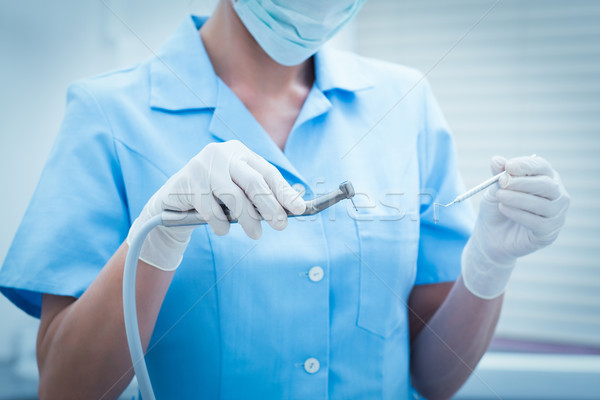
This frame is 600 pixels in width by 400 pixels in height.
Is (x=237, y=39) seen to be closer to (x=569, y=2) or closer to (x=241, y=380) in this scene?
(x=241, y=380)

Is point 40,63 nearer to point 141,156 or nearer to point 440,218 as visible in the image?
point 141,156

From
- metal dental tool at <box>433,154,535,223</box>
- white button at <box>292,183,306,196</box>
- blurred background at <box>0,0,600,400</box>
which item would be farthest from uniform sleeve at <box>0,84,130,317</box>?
blurred background at <box>0,0,600,400</box>

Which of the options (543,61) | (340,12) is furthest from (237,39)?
(543,61)

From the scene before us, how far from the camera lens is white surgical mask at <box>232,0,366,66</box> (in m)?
0.64

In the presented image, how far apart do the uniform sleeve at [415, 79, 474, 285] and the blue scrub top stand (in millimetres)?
58

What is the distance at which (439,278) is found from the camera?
2.60 feet

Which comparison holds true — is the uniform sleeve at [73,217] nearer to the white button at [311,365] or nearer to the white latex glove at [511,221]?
the white button at [311,365]

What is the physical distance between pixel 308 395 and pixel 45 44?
82 centimetres

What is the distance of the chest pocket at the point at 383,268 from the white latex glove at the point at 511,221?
0.11 m

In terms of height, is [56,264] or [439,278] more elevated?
[56,264]

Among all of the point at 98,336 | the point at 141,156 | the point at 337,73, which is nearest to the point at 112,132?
the point at 141,156

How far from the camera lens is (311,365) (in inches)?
24.6

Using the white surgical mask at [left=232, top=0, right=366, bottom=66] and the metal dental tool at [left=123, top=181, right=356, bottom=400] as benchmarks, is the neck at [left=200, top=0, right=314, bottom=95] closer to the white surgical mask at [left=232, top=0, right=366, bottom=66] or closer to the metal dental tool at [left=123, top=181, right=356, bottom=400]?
the white surgical mask at [left=232, top=0, right=366, bottom=66]

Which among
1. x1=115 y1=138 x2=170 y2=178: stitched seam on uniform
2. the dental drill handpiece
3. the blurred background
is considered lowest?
the blurred background
